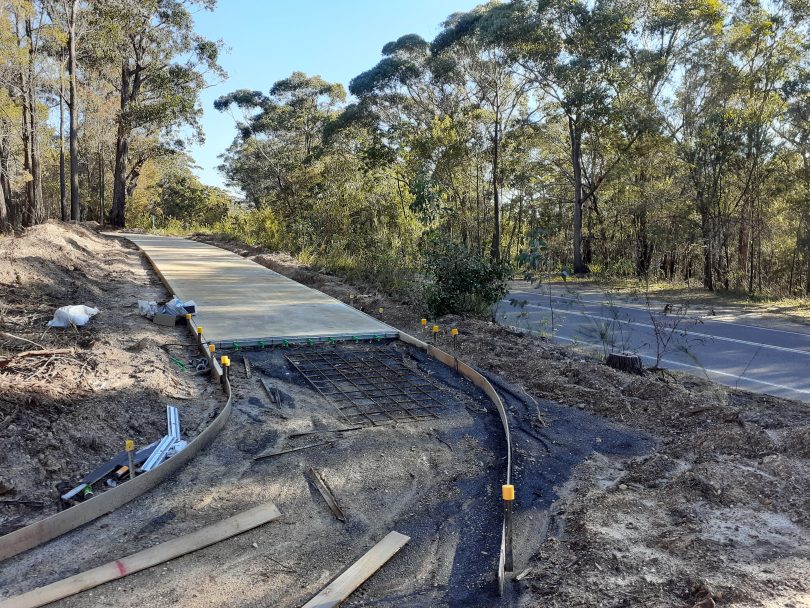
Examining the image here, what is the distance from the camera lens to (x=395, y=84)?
2348 centimetres

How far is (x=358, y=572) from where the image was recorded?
277 cm

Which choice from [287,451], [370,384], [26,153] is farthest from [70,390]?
[26,153]

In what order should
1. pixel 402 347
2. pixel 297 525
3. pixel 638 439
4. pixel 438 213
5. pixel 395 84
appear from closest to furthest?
pixel 297 525
pixel 638 439
pixel 402 347
pixel 438 213
pixel 395 84

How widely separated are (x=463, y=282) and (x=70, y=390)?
5330 mm

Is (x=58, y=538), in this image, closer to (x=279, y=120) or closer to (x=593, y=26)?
(x=593, y=26)

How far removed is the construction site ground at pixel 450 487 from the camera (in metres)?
2.67

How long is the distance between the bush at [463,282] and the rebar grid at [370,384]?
1.75 metres

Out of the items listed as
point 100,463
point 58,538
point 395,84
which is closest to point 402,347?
point 100,463

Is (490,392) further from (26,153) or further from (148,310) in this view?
(26,153)

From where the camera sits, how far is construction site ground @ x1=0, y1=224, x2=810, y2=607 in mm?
2672

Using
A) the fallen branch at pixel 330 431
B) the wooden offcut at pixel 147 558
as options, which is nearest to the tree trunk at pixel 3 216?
the fallen branch at pixel 330 431

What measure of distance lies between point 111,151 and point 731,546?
32840mm

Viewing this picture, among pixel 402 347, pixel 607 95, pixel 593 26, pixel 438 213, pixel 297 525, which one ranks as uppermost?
pixel 593 26

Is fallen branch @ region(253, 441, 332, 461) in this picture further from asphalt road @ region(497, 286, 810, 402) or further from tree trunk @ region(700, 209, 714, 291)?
tree trunk @ region(700, 209, 714, 291)
